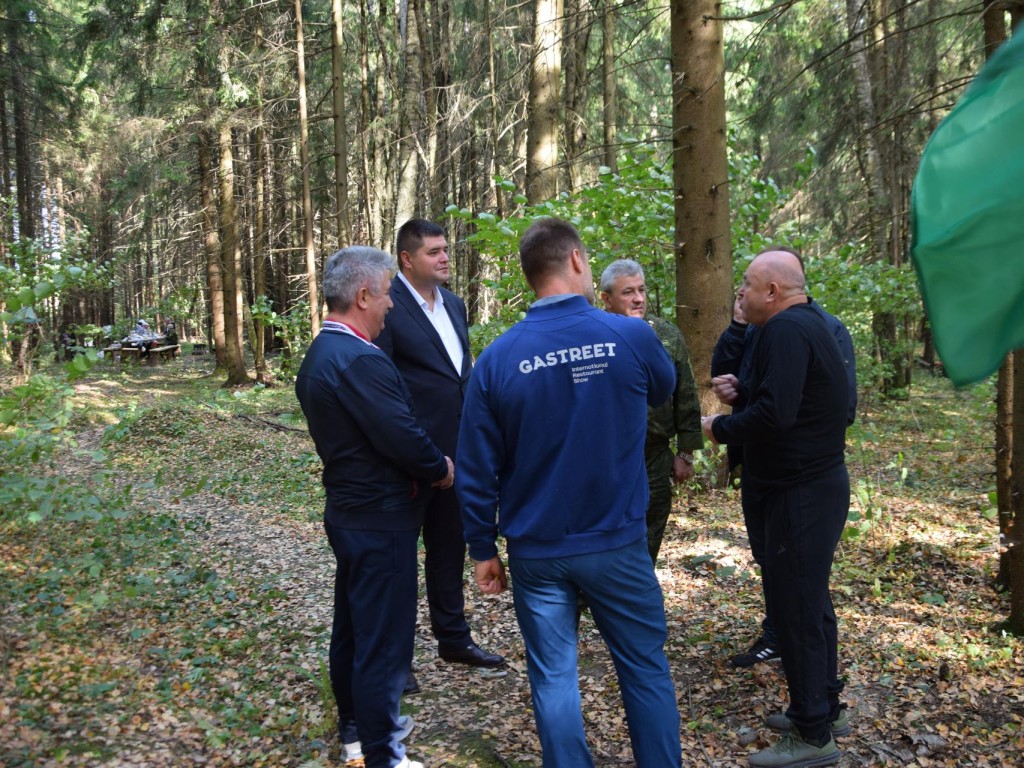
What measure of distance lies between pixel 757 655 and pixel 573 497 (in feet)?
6.99

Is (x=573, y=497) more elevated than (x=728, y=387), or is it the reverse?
(x=728, y=387)

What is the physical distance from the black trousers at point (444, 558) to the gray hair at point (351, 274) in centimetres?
129

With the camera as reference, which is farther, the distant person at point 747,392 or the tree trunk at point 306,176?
the tree trunk at point 306,176

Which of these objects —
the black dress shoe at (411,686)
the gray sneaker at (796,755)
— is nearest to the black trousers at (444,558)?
the black dress shoe at (411,686)

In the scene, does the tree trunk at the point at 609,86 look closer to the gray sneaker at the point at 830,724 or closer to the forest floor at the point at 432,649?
the forest floor at the point at 432,649

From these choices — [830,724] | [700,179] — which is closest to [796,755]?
[830,724]

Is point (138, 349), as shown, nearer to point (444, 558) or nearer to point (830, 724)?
point (444, 558)

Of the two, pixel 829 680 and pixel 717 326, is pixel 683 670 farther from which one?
pixel 717 326

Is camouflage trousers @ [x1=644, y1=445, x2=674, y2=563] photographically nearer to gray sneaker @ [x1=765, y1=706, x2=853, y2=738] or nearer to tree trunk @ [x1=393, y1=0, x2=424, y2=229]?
gray sneaker @ [x1=765, y1=706, x2=853, y2=738]

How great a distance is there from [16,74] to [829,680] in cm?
2262

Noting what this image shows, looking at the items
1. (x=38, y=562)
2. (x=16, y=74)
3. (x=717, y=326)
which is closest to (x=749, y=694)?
(x=717, y=326)

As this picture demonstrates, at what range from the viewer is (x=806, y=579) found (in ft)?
10.6

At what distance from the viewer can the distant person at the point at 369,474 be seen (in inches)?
126

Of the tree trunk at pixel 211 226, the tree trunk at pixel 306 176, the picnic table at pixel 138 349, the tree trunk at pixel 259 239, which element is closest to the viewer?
the tree trunk at pixel 306 176
